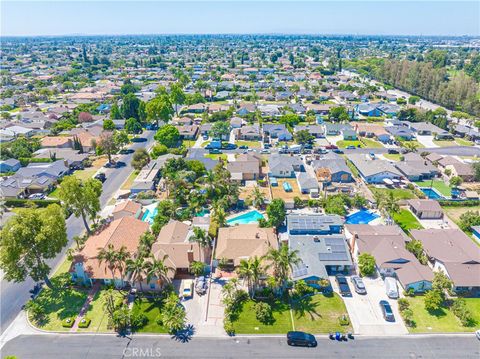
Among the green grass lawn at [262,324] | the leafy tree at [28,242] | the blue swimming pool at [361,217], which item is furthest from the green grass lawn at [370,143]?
the leafy tree at [28,242]

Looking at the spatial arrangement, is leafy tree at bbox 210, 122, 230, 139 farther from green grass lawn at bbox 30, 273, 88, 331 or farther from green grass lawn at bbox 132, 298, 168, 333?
green grass lawn at bbox 132, 298, 168, 333

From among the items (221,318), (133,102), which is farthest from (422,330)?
(133,102)

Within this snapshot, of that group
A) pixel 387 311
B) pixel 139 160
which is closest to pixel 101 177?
pixel 139 160

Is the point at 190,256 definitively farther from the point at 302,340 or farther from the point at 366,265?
the point at 366,265

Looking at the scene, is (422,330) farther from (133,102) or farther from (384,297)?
(133,102)

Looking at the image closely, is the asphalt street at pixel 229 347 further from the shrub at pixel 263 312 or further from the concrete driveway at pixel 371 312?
the shrub at pixel 263 312

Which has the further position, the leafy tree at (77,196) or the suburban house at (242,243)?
the leafy tree at (77,196)
